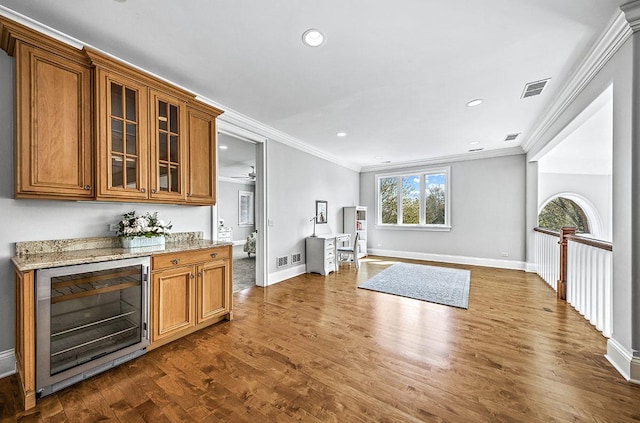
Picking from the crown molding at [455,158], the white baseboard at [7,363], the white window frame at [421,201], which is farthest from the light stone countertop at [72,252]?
the crown molding at [455,158]

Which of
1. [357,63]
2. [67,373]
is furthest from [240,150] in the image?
[67,373]

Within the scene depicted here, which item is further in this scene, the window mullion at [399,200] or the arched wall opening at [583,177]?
the window mullion at [399,200]

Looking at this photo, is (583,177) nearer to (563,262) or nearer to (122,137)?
(563,262)

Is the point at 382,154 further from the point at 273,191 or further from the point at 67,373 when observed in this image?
the point at 67,373

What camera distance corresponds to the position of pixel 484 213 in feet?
19.8

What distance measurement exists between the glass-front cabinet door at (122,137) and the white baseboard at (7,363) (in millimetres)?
1368

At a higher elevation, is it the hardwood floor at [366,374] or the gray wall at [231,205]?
the gray wall at [231,205]

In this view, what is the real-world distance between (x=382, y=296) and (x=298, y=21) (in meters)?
3.49

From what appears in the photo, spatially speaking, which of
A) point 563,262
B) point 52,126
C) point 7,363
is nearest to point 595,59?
point 563,262

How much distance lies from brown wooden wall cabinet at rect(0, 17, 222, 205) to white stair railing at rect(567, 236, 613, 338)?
4.39 metres

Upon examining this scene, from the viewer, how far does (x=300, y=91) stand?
3041mm

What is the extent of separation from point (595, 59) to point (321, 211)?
461 centimetres

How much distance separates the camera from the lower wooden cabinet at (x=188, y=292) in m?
2.28

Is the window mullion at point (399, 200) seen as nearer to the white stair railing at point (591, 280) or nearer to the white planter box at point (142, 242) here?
the white stair railing at point (591, 280)
